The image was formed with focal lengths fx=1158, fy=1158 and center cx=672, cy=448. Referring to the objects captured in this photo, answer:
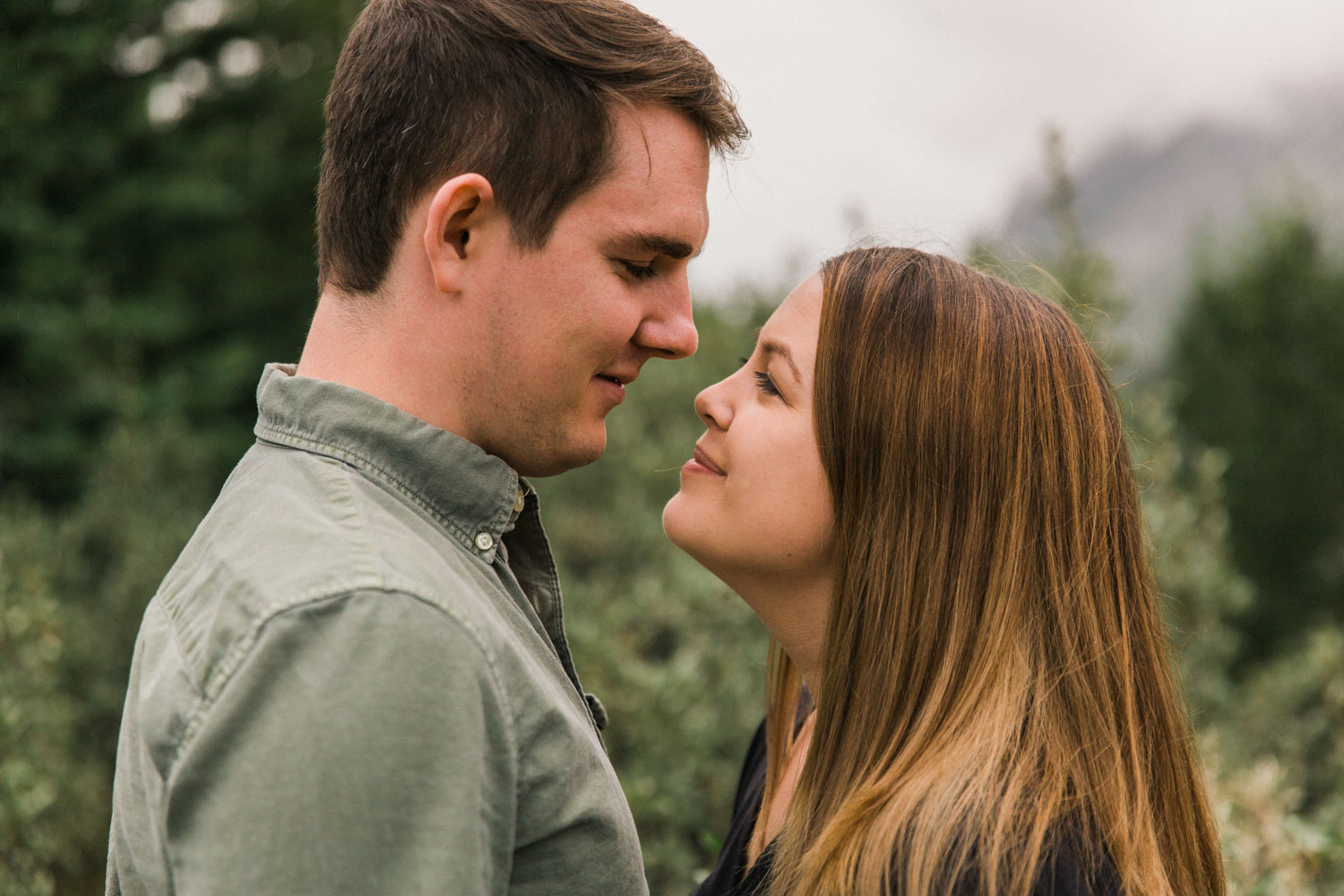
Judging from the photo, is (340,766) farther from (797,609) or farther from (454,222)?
(797,609)

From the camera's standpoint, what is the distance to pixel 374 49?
193cm

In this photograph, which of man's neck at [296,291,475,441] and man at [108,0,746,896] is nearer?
man at [108,0,746,896]

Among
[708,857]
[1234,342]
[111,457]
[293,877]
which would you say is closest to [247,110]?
[111,457]

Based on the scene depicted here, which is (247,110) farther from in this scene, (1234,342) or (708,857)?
(1234,342)

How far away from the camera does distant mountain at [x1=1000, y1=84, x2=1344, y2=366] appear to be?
8844mm

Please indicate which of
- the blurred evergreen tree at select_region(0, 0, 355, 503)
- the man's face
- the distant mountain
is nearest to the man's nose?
the man's face

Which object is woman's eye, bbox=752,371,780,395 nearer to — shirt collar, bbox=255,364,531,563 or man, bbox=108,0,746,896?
man, bbox=108,0,746,896

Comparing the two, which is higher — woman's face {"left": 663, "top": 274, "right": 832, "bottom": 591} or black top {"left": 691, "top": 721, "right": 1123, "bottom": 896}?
woman's face {"left": 663, "top": 274, "right": 832, "bottom": 591}

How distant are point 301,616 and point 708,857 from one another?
12.7ft

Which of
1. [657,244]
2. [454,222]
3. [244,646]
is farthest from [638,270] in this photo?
[244,646]

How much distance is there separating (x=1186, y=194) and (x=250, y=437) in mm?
37684

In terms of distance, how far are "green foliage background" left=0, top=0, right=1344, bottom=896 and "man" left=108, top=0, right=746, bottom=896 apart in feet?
3.46

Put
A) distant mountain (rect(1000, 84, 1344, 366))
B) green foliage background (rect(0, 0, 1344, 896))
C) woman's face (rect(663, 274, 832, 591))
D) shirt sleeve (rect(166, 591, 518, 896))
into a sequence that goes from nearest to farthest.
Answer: shirt sleeve (rect(166, 591, 518, 896)), woman's face (rect(663, 274, 832, 591)), green foliage background (rect(0, 0, 1344, 896)), distant mountain (rect(1000, 84, 1344, 366))

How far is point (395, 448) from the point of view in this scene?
1.71 m
